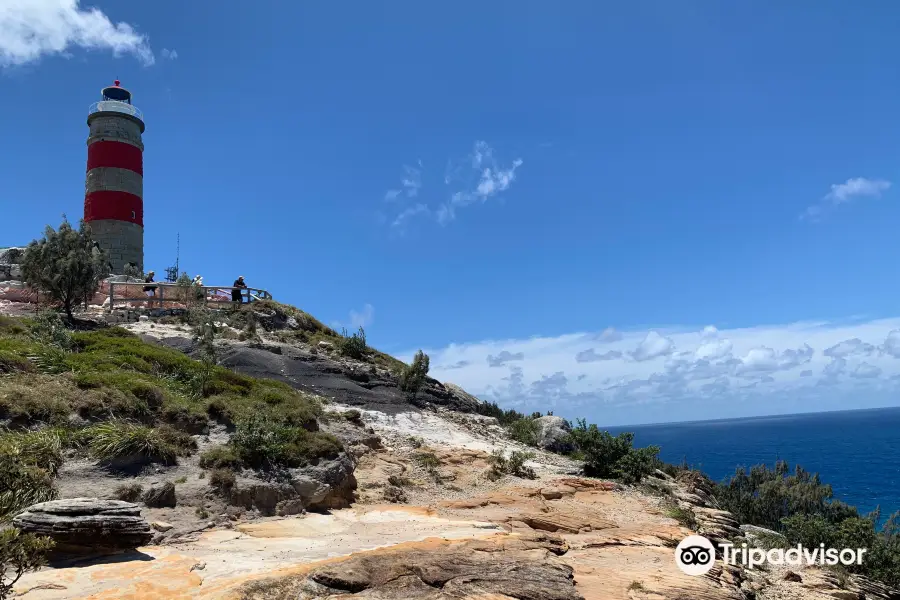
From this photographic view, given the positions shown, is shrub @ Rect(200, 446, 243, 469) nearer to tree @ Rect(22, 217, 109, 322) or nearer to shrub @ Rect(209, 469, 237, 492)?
shrub @ Rect(209, 469, 237, 492)

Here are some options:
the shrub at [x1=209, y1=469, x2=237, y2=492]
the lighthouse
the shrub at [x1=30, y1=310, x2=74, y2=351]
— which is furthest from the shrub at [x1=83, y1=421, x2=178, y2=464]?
the lighthouse

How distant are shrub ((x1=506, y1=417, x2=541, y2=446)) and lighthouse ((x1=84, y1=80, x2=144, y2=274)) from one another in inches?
1318

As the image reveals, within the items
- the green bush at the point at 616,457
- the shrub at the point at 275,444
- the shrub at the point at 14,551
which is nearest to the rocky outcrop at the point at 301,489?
the shrub at the point at 275,444

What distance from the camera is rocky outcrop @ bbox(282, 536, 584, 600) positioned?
6566mm

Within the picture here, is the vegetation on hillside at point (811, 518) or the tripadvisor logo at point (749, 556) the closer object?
the tripadvisor logo at point (749, 556)

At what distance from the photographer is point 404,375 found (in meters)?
28.6

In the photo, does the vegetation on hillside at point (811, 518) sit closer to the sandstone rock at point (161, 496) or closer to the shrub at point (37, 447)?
the sandstone rock at point (161, 496)

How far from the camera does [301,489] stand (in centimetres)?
1225

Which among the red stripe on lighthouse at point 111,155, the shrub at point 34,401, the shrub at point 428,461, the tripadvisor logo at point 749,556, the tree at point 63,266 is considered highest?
the red stripe on lighthouse at point 111,155

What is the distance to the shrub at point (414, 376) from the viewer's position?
1109 inches

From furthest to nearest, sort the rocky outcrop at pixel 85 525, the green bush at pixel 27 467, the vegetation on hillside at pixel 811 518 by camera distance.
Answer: the vegetation on hillside at pixel 811 518, the green bush at pixel 27 467, the rocky outcrop at pixel 85 525

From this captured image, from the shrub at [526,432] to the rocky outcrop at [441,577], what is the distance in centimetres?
1596

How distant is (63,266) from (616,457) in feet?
83.3

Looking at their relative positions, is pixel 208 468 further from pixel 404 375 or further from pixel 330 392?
pixel 404 375
